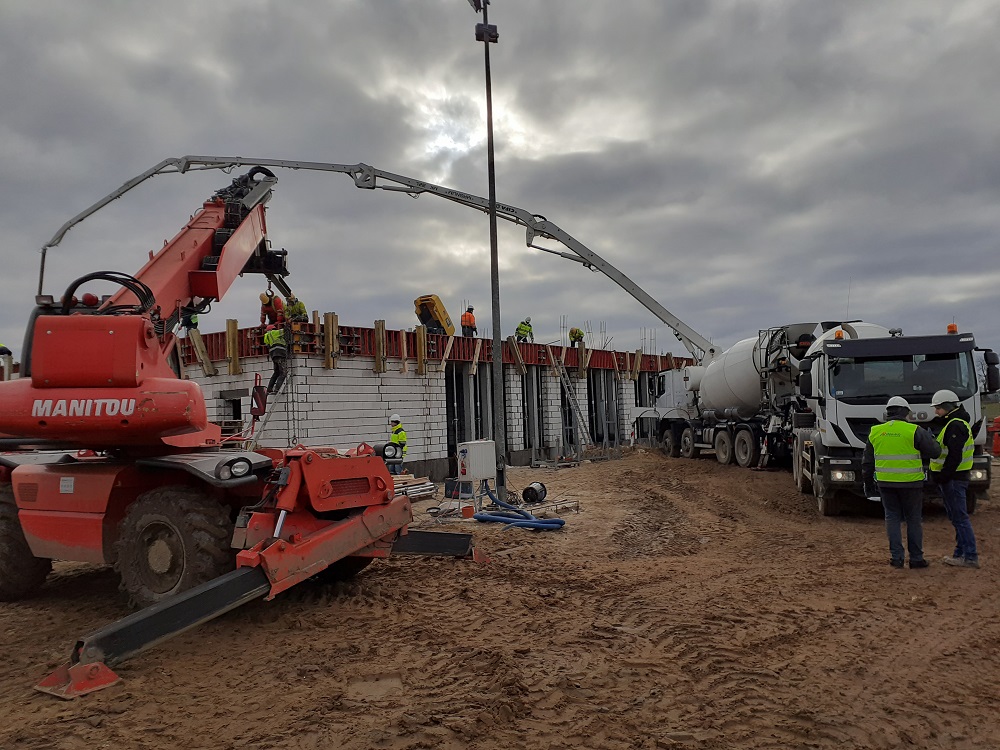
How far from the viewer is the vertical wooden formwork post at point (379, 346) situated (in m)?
17.0

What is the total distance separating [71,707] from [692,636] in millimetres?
4283

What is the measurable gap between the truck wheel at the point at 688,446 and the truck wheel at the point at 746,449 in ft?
10.8

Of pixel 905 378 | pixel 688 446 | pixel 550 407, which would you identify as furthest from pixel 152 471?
pixel 688 446

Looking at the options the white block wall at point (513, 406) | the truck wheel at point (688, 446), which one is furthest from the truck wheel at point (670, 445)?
the white block wall at point (513, 406)

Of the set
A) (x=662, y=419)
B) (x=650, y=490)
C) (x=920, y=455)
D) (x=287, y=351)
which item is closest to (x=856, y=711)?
(x=920, y=455)

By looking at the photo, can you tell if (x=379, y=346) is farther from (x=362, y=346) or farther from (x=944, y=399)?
(x=944, y=399)

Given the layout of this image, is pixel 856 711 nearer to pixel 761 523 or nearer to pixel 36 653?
pixel 36 653

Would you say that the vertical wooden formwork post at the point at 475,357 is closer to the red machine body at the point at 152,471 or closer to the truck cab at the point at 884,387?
the truck cab at the point at 884,387

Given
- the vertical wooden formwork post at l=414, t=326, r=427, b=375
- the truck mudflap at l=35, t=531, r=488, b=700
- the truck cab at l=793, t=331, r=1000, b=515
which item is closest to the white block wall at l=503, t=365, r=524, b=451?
the vertical wooden formwork post at l=414, t=326, r=427, b=375

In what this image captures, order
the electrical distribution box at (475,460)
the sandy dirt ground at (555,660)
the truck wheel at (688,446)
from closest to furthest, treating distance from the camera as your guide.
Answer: the sandy dirt ground at (555,660), the electrical distribution box at (475,460), the truck wheel at (688,446)

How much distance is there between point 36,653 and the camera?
536 centimetres

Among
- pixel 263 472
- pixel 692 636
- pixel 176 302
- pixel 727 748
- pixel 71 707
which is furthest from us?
pixel 176 302

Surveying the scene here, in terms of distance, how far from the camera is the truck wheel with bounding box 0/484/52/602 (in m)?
6.79

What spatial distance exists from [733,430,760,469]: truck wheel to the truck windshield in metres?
7.49
